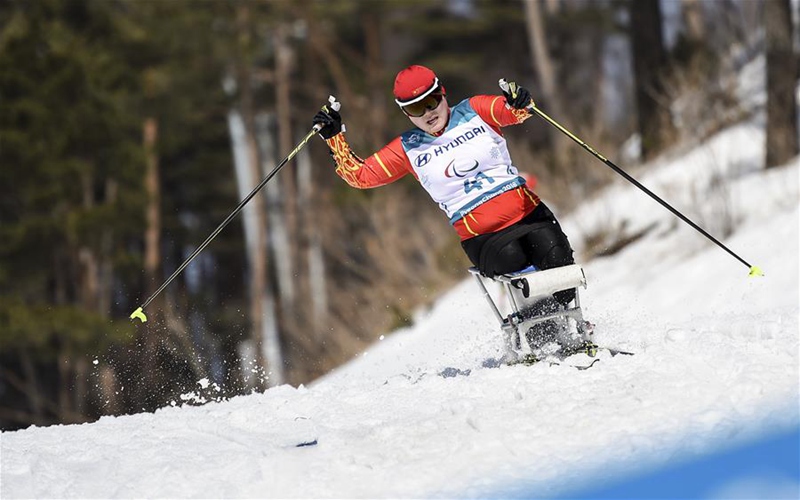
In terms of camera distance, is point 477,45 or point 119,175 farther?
point 477,45

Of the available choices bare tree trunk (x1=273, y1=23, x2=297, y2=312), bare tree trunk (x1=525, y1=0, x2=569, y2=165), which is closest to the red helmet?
bare tree trunk (x1=525, y1=0, x2=569, y2=165)

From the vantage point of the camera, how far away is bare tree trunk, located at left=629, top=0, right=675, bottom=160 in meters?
15.0

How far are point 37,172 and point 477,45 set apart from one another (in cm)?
1469

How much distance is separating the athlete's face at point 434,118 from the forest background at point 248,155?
7219mm

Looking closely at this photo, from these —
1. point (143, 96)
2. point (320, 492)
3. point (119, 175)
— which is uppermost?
point (143, 96)

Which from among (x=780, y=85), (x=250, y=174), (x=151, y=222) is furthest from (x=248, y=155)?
(x=780, y=85)

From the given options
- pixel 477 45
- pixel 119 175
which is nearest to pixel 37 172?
pixel 119 175

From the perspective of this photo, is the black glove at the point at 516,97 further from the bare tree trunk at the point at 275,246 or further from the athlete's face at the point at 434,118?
the bare tree trunk at the point at 275,246

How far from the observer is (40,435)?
5.17 meters

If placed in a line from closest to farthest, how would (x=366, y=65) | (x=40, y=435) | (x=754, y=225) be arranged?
(x=40, y=435) → (x=754, y=225) → (x=366, y=65)

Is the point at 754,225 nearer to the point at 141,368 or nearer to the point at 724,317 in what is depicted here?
the point at 724,317

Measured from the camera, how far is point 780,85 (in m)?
11.8

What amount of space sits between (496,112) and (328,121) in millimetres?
860

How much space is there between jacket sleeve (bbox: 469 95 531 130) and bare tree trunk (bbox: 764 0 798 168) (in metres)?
6.92
